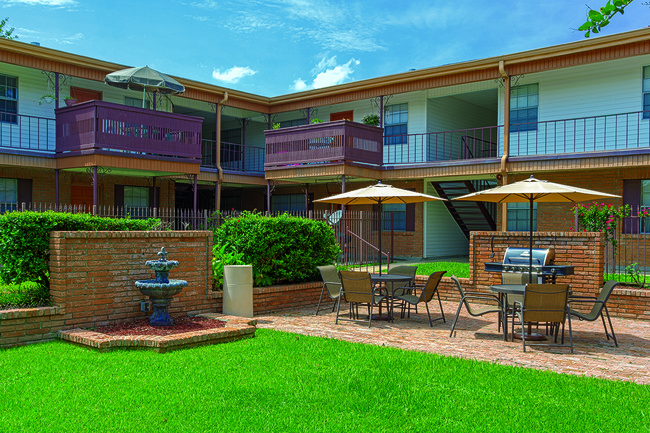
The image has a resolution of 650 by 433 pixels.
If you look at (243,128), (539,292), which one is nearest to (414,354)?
(539,292)

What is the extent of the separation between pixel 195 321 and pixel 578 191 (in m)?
5.60

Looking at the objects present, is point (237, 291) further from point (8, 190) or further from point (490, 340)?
Result: point (8, 190)

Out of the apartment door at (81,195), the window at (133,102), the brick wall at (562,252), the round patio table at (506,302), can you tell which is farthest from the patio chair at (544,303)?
the window at (133,102)

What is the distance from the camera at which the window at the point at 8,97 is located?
16.2 metres

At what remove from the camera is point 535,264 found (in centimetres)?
941

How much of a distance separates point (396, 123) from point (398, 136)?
529mm

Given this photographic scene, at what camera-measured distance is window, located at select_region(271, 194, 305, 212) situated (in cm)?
2358

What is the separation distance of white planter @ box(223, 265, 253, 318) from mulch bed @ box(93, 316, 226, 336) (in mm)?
781

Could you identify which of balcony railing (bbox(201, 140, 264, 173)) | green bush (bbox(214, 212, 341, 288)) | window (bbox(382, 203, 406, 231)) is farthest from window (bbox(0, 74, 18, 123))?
window (bbox(382, 203, 406, 231))

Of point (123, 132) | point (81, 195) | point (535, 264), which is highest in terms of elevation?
point (123, 132)

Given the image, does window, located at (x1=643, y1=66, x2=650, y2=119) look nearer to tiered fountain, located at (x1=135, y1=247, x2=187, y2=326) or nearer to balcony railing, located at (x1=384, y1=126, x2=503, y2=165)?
balcony railing, located at (x1=384, y1=126, x2=503, y2=165)

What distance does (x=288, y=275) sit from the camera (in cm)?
989

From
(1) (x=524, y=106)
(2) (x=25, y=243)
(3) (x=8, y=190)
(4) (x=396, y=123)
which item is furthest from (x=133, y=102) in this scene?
(2) (x=25, y=243)

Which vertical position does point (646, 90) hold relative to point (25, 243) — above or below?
above
